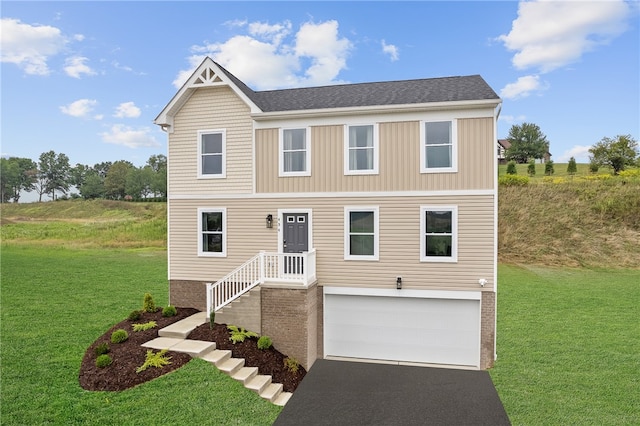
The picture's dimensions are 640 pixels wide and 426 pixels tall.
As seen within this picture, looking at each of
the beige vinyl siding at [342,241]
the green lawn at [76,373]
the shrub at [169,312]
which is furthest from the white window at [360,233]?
the shrub at [169,312]

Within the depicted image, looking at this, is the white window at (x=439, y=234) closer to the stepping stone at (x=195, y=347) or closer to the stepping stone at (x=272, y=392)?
the stepping stone at (x=272, y=392)

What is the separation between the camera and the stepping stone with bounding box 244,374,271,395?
901cm

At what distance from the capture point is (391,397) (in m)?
9.15

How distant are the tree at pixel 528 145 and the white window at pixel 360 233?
50.8 metres

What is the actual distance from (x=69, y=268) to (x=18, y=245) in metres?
12.1

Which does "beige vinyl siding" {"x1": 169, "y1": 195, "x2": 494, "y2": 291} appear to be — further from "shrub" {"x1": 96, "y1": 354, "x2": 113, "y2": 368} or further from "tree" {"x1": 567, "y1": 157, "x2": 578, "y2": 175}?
"tree" {"x1": 567, "y1": 157, "x2": 578, "y2": 175}

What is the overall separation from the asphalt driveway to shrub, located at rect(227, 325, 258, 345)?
86.7 inches

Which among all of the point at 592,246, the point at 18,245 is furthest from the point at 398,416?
the point at 18,245

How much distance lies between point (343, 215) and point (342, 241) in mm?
893

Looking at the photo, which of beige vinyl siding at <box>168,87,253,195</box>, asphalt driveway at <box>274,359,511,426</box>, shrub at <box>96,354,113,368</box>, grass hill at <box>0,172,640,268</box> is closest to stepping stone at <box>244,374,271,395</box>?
asphalt driveway at <box>274,359,511,426</box>

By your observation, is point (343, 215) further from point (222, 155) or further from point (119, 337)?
point (119, 337)

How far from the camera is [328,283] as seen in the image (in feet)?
39.9

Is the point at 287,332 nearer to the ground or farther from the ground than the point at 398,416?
farther from the ground

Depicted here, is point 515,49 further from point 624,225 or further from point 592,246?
point 624,225
